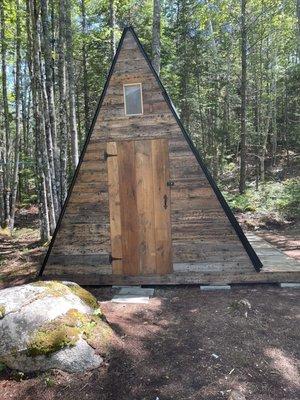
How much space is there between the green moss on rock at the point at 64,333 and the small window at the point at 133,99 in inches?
145

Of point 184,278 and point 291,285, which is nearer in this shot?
point 291,285

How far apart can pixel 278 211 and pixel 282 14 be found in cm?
1116

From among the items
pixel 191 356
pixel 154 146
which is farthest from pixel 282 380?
pixel 154 146

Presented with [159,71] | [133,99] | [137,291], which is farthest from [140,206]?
[159,71]

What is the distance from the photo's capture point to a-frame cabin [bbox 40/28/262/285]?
615 centimetres

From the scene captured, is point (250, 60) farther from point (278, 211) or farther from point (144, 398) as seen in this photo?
point (144, 398)

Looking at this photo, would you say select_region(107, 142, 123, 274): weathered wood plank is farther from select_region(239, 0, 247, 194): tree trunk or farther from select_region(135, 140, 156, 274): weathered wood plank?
select_region(239, 0, 247, 194): tree trunk

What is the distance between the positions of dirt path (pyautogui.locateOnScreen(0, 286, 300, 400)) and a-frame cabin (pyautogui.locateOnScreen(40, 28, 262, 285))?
0.85 meters

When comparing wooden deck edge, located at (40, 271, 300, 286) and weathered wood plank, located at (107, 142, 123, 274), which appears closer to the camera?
wooden deck edge, located at (40, 271, 300, 286)

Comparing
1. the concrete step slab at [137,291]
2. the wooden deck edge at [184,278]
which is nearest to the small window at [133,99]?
the wooden deck edge at [184,278]

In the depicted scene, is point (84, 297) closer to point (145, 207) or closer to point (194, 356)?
point (194, 356)

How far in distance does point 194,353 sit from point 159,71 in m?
8.16

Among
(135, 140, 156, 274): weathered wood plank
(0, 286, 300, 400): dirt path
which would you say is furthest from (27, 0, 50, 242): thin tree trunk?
(0, 286, 300, 400): dirt path

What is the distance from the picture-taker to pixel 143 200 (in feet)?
20.6
